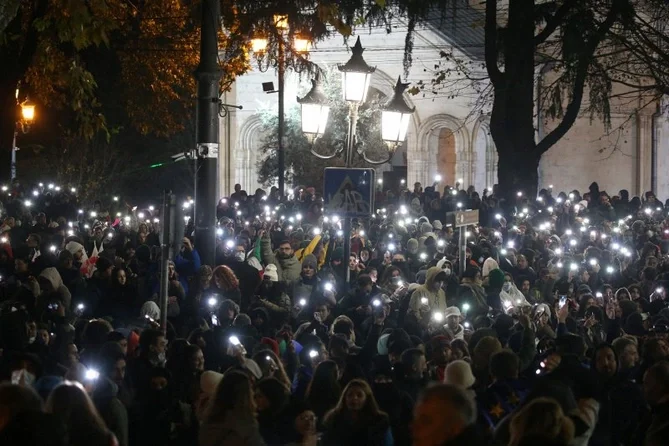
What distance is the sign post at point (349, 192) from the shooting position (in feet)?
45.4

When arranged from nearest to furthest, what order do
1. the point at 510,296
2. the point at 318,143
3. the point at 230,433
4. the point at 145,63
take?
the point at 230,433 → the point at 510,296 → the point at 145,63 → the point at 318,143

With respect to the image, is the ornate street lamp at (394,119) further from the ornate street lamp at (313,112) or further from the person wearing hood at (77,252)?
the person wearing hood at (77,252)

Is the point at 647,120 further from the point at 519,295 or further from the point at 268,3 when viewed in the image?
the point at 519,295

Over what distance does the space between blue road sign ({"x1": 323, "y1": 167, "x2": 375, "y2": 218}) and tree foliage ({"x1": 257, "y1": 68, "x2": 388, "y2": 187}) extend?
2846 centimetres

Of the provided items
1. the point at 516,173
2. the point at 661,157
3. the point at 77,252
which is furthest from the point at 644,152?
the point at 77,252

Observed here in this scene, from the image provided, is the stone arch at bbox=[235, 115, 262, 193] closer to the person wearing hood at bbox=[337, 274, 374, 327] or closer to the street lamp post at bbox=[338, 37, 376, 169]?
the street lamp post at bbox=[338, 37, 376, 169]

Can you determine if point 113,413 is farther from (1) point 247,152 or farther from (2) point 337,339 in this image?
(1) point 247,152

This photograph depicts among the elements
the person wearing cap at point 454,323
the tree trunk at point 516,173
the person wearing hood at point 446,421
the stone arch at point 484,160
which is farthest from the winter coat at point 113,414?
the stone arch at point 484,160

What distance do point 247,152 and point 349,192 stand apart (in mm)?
31510

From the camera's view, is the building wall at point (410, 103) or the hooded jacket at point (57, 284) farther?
the building wall at point (410, 103)

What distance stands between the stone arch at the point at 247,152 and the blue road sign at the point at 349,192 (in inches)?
1226

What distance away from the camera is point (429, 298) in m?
13.5

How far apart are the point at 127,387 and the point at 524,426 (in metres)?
3.76

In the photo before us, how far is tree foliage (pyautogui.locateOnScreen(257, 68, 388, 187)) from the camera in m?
42.9
